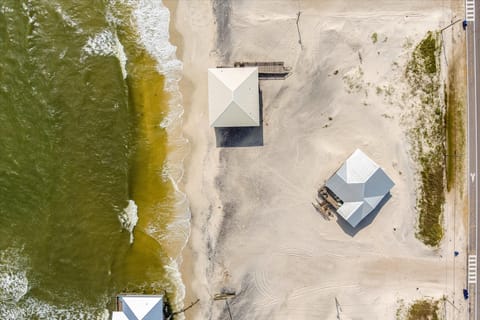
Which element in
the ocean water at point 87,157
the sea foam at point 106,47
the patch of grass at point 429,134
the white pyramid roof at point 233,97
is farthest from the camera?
the sea foam at point 106,47

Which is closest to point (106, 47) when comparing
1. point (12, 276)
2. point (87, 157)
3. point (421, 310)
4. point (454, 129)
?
point (87, 157)

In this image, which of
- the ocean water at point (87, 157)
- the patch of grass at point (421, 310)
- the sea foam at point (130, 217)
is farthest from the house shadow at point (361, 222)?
the sea foam at point (130, 217)

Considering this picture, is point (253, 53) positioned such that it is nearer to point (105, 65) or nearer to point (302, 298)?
point (105, 65)

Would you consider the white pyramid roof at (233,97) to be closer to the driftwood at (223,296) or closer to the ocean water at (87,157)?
the ocean water at (87,157)

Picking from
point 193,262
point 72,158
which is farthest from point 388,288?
point 72,158

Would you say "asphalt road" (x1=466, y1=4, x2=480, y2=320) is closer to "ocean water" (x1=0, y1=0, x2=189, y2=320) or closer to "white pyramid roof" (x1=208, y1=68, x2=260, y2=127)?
"white pyramid roof" (x1=208, y1=68, x2=260, y2=127)

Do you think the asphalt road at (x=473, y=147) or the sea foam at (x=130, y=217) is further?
the sea foam at (x=130, y=217)
